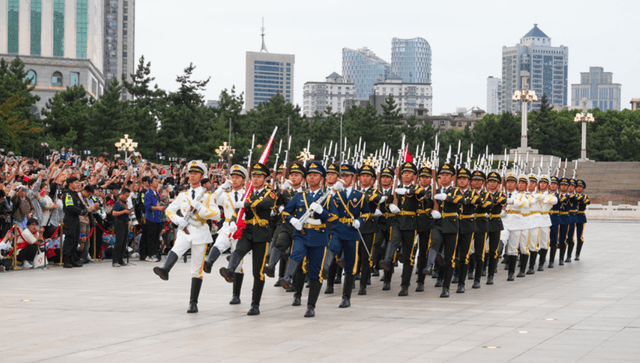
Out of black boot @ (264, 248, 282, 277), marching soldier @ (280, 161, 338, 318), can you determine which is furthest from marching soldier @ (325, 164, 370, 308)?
black boot @ (264, 248, 282, 277)

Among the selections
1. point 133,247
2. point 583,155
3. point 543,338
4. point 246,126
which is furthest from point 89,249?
point 583,155

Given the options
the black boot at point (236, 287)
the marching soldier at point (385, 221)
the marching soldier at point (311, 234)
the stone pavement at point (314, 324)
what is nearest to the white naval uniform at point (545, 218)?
the stone pavement at point (314, 324)

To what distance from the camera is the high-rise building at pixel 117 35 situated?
6580 inches

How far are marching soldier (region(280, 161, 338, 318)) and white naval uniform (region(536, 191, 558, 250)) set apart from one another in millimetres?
7306

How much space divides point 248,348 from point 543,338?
A: 3.16 meters

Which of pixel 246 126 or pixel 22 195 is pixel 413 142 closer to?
pixel 246 126

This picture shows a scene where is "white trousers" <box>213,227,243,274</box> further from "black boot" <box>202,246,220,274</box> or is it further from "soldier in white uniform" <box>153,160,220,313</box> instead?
"soldier in white uniform" <box>153,160,220,313</box>

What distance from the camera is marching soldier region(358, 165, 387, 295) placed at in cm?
1247

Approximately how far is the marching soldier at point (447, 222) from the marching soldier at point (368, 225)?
2.91 ft

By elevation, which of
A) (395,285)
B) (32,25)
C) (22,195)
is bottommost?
(395,285)

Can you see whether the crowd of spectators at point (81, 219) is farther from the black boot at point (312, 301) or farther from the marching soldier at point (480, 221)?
the black boot at point (312, 301)

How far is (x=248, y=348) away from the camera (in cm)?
812

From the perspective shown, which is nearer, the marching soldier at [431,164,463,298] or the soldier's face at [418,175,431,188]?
the marching soldier at [431,164,463,298]

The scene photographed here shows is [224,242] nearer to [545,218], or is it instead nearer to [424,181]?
[424,181]
